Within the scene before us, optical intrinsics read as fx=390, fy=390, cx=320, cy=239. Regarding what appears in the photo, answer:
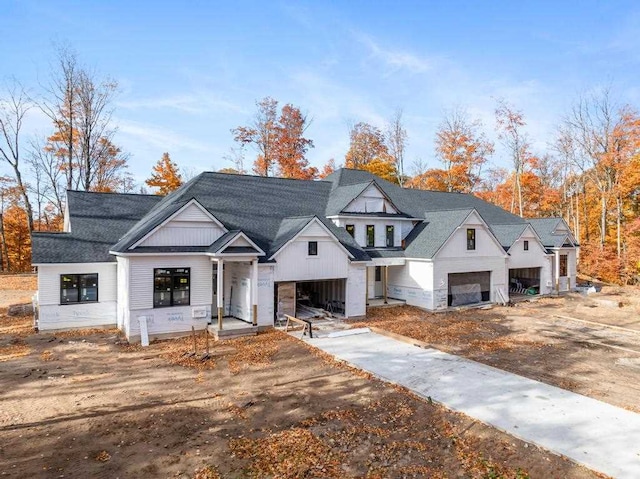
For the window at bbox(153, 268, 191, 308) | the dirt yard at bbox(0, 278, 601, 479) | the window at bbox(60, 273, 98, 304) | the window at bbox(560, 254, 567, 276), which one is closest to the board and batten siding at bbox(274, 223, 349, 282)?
the window at bbox(153, 268, 191, 308)

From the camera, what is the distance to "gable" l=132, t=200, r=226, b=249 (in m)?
15.6

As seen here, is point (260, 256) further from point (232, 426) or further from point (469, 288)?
point (469, 288)

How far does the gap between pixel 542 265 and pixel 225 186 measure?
22290 millimetres

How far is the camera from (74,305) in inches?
662

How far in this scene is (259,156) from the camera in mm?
42469

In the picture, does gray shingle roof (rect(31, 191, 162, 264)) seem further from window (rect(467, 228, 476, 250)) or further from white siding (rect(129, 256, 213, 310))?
window (rect(467, 228, 476, 250))

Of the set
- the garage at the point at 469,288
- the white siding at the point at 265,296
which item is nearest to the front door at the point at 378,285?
the garage at the point at 469,288

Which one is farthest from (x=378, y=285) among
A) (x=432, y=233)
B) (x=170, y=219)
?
(x=170, y=219)

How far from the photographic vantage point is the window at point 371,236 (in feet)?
77.2

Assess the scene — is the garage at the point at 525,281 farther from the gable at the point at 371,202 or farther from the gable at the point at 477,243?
the gable at the point at 371,202

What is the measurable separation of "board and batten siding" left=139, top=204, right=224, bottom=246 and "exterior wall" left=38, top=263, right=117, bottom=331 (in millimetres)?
3386

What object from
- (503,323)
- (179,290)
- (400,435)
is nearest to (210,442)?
(400,435)

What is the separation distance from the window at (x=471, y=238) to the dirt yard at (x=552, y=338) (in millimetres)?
Result: 3708

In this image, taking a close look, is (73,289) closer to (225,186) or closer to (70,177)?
(225,186)
